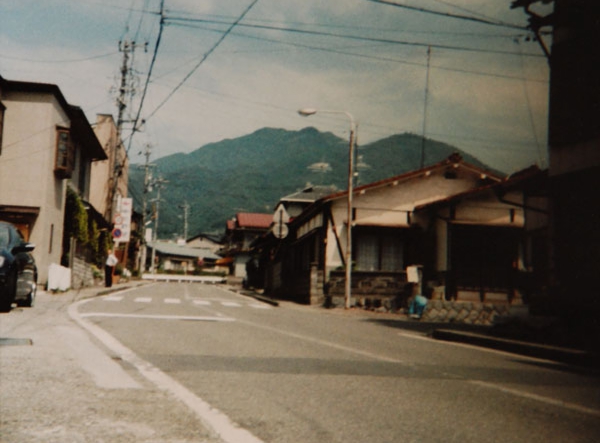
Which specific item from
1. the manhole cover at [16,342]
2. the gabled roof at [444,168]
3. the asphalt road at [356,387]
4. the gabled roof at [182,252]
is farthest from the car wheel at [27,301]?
the gabled roof at [182,252]

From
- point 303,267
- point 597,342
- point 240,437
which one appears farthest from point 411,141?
point 240,437

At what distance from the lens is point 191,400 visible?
19.6ft

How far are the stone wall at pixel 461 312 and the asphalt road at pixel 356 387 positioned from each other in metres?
10.2

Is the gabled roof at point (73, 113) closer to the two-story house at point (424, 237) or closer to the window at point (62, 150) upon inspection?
the window at point (62, 150)

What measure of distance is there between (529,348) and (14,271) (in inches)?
361

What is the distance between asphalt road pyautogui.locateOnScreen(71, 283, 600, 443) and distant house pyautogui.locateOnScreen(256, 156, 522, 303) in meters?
15.2

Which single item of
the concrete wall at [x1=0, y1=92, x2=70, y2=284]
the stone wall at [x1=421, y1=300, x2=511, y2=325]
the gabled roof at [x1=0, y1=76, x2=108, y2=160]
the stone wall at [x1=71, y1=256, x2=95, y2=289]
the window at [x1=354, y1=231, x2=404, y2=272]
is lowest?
the stone wall at [x1=421, y1=300, x2=511, y2=325]

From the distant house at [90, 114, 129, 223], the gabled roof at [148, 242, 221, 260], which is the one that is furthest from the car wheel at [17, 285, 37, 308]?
the gabled roof at [148, 242, 221, 260]

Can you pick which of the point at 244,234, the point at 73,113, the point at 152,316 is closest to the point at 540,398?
the point at 152,316

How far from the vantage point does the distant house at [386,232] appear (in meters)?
28.2

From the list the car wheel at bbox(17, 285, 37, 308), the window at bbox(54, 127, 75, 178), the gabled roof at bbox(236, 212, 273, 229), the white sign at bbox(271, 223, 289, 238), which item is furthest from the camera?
the gabled roof at bbox(236, 212, 273, 229)

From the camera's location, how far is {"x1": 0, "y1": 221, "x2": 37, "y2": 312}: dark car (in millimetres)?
6914

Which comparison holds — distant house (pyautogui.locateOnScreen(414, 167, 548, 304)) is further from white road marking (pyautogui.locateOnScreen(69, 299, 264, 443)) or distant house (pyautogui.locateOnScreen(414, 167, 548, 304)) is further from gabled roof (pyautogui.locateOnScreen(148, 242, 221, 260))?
gabled roof (pyautogui.locateOnScreen(148, 242, 221, 260))

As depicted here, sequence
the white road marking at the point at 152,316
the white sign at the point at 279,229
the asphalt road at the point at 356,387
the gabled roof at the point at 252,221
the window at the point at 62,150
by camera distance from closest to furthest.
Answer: the asphalt road at the point at 356,387, the white road marking at the point at 152,316, the window at the point at 62,150, the white sign at the point at 279,229, the gabled roof at the point at 252,221
